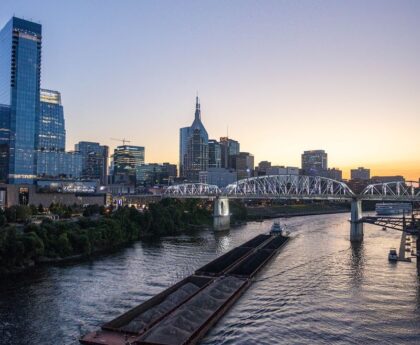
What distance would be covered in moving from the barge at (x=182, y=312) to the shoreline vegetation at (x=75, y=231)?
2593 centimetres

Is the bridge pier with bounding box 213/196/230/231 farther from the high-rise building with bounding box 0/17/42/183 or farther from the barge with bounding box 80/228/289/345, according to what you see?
the high-rise building with bounding box 0/17/42/183

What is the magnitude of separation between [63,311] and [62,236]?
104 ft

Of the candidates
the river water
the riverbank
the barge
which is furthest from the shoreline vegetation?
the barge

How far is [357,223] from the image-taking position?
116938mm

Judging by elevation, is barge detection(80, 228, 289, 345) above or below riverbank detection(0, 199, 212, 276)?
below

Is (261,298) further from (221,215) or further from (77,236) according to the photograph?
(221,215)

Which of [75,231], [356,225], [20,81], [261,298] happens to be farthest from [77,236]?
[20,81]

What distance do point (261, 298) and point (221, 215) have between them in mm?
94214

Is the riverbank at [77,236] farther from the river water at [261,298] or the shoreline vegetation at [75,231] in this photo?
the river water at [261,298]

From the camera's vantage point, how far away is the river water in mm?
39938

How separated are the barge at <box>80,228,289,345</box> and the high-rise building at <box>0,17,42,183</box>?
6164 inches

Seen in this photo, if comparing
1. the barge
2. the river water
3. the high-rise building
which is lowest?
the river water

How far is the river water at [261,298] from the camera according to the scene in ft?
131

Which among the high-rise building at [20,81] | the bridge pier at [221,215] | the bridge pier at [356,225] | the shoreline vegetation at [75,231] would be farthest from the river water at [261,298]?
the high-rise building at [20,81]
